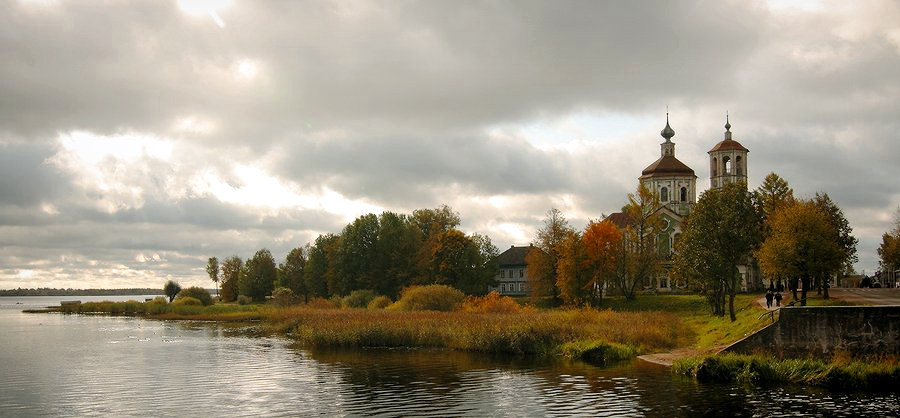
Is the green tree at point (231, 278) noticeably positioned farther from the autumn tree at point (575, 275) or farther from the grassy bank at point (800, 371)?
the grassy bank at point (800, 371)

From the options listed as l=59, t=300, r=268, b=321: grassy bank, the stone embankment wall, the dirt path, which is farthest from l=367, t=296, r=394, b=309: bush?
the stone embankment wall

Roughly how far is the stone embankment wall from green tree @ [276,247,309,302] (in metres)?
94.2

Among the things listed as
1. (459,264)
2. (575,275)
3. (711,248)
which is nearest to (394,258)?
(459,264)

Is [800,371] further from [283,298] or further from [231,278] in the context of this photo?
[231,278]

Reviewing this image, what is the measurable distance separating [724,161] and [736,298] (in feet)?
134

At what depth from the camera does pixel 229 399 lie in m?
32.2

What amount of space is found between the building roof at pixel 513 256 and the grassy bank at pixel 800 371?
290ft

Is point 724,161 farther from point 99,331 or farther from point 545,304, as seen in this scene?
point 99,331

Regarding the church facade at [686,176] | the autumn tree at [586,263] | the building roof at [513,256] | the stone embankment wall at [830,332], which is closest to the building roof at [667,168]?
the church facade at [686,176]

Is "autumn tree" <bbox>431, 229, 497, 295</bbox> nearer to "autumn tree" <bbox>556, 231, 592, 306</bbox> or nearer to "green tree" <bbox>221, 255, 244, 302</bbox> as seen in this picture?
"autumn tree" <bbox>556, 231, 592, 306</bbox>

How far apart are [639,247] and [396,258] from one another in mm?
31840

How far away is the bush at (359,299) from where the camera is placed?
91938 mm

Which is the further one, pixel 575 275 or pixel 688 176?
pixel 688 176

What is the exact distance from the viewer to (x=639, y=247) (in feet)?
300
